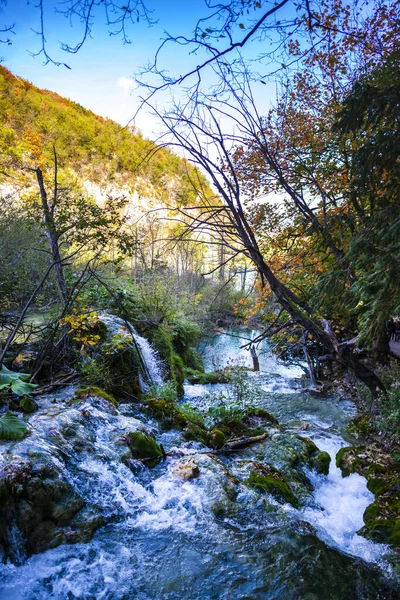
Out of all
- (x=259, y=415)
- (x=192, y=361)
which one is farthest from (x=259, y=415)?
(x=192, y=361)

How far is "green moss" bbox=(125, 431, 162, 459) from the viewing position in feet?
15.2

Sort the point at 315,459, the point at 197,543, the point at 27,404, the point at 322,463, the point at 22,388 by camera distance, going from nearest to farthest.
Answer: the point at 197,543 → the point at 22,388 → the point at 27,404 → the point at 322,463 → the point at 315,459

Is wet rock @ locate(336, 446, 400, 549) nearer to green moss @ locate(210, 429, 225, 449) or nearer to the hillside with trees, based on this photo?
the hillside with trees

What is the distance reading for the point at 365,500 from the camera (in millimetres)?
4289

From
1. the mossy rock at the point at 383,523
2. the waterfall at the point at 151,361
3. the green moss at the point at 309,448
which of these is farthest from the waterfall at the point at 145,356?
the mossy rock at the point at 383,523

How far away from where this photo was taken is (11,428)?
3.43 meters

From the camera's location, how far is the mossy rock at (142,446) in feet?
15.2

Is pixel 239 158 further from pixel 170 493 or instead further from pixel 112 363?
pixel 170 493

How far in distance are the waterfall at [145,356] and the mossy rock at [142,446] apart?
2975 millimetres

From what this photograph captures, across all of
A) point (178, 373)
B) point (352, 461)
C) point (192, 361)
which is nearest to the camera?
point (352, 461)

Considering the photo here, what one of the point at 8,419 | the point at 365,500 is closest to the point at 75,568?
the point at 8,419

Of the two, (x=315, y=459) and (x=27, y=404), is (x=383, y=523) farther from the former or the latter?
(x=27, y=404)

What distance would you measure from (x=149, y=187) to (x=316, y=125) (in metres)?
38.4

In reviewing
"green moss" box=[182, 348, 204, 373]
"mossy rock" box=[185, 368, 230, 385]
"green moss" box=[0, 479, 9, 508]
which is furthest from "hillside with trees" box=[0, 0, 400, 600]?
"green moss" box=[182, 348, 204, 373]
